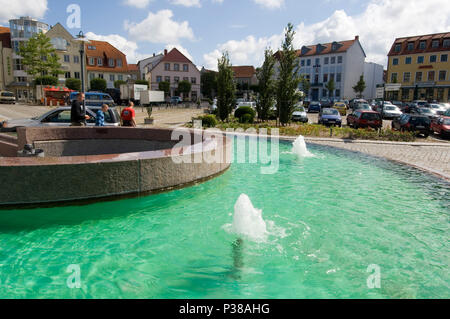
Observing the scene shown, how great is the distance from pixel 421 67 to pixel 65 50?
71972mm

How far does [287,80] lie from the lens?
77.2 feet

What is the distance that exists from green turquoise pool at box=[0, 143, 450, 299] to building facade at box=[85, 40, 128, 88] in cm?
7116

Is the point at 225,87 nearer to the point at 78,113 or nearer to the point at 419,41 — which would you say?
the point at 78,113

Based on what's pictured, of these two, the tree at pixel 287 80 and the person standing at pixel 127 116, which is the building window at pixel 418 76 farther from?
the person standing at pixel 127 116

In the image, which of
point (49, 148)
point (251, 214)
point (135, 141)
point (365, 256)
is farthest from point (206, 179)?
point (49, 148)

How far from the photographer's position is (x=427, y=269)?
4.99 metres

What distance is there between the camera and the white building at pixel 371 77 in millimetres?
78000

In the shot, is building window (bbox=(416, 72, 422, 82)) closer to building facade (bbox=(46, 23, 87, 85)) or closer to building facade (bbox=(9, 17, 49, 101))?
building facade (bbox=(46, 23, 87, 85))

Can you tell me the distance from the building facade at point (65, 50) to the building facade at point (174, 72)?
1583 cm

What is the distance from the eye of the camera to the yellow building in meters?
59.7

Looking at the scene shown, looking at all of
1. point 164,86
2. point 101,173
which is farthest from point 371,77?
point 101,173

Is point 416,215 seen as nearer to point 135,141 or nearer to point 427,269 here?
point 427,269
